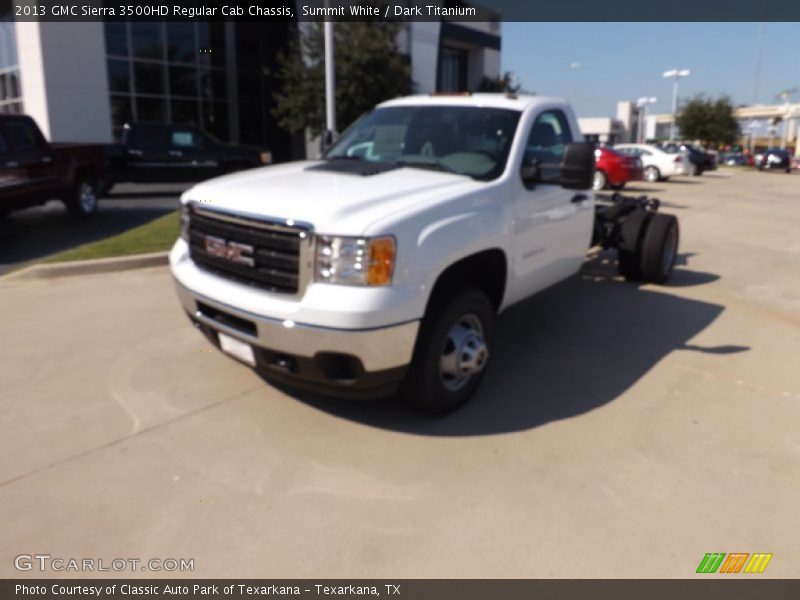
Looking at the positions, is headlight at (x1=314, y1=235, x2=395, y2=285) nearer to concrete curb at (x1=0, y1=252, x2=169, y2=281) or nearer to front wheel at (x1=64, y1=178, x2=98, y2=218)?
concrete curb at (x1=0, y1=252, x2=169, y2=281)

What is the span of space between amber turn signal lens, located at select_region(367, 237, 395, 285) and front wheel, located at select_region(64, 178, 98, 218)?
32.1ft

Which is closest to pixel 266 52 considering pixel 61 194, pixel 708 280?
pixel 61 194

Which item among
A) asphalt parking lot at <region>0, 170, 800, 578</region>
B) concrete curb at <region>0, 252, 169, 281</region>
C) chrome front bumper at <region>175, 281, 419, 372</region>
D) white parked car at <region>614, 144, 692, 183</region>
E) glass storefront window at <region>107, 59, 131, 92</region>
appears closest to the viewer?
asphalt parking lot at <region>0, 170, 800, 578</region>

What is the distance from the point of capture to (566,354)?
17.1ft

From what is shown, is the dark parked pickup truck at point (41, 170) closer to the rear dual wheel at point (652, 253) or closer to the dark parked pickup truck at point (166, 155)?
the dark parked pickup truck at point (166, 155)

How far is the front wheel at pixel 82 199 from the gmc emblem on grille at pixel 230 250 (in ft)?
28.7

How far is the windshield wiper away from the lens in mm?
4400

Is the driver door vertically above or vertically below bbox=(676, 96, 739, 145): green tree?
below

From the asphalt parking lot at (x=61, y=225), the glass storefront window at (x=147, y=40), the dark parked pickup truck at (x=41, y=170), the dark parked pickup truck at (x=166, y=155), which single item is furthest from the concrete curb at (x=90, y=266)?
the glass storefront window at (x=147, y=40)

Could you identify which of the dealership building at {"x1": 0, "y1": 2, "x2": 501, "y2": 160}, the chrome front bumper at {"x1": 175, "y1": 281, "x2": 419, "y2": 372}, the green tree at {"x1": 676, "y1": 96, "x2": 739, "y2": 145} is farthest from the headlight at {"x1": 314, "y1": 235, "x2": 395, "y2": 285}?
the green tree at {"x1": 676, "y1": 96, "x2": 739, "y2": 145}

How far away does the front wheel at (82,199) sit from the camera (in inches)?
451

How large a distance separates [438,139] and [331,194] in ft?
4.43
